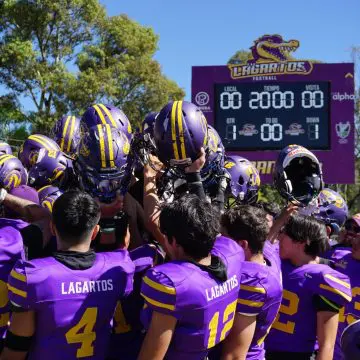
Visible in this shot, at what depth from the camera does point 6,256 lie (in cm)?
289

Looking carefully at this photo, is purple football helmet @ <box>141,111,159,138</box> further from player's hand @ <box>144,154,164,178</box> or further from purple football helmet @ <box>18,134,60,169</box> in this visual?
purple football helmet @ <box>18,134,60,169</box>

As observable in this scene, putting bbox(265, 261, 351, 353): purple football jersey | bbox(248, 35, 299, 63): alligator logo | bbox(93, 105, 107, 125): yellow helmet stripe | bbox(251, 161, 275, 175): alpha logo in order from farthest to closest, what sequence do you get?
bbox(248, 35, 299, 63): alligator logo
bbox(251, 161, 275, 175): alpha logo
bbox(93, 105, 107, 125): yellow helmet stripe
bbox(265, 261, 351, 353): purple football jersey

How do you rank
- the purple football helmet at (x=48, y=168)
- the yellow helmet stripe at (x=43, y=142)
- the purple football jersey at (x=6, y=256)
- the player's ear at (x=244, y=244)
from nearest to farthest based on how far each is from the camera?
the purple football jersey at (x=6, y=256)
the player's ear at (x=244, y=244)
the purple football helmet at (x=48, y=168)
the yellow helmet stripe at (x=43, y=142)

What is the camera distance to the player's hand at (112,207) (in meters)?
3.17

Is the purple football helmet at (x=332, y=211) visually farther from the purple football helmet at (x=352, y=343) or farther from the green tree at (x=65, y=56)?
the green tree at (x=65, y=56)

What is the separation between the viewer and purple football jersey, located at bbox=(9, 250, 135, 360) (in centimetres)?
250

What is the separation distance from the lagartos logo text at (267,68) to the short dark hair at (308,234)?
12751mm

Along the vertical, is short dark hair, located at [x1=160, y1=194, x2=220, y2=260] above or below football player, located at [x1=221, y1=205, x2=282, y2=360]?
above

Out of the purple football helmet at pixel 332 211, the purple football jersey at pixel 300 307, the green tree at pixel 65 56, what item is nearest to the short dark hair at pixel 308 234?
the purple football jersey at pixel 300 307

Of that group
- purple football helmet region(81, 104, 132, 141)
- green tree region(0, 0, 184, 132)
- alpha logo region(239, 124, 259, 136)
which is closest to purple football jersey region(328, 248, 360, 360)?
purple football helmet region(81, 104, 132, 141)

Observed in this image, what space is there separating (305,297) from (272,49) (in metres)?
13.8

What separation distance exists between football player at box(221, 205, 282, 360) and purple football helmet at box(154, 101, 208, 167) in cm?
45

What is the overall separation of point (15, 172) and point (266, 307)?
195 cm

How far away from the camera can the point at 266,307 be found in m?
3.10
